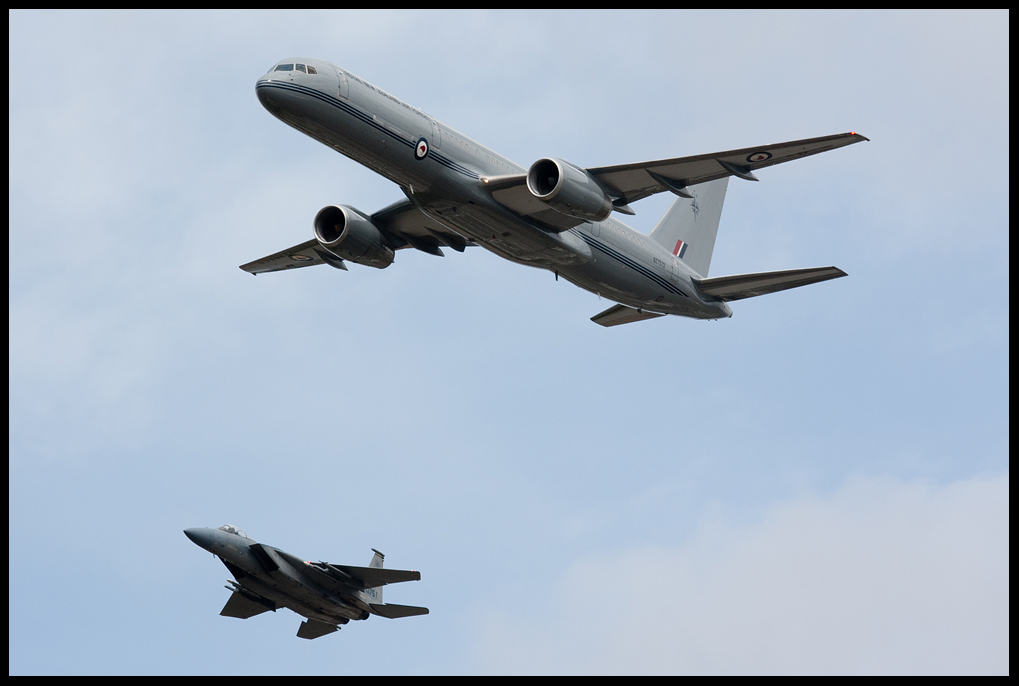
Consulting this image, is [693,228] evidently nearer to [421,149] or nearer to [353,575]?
[421,149]

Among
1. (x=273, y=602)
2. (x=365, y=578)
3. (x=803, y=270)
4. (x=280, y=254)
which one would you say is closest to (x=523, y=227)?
(x=803, y=270)

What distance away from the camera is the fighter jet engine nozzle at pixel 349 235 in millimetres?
36438

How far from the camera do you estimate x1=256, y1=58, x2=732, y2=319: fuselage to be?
29.5 metres

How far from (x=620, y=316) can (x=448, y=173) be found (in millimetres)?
12246

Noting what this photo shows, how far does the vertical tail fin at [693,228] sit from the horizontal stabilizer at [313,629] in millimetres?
24126

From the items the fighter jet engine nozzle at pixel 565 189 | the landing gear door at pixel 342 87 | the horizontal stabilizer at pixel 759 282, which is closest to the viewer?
the landing gear door at pixel 342 87

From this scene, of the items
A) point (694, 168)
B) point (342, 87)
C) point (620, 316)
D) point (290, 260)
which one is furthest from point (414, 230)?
point (694, 168)

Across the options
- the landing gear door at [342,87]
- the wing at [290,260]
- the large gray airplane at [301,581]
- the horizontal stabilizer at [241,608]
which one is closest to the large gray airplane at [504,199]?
the landing gear door at [342,87]

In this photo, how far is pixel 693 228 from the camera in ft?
139

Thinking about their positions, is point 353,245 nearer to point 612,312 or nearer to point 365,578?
point 612,312

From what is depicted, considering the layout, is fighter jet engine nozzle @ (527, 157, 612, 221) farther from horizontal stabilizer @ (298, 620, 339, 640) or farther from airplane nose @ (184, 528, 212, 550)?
horizontal stabilizer @ (298, 620, 339, 640)

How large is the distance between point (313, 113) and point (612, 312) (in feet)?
52.7

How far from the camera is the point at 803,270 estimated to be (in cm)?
3447

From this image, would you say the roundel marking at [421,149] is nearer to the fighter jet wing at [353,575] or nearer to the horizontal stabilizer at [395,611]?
the fighter jet wing at [353,575]
